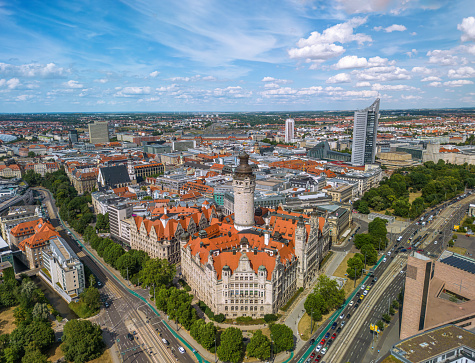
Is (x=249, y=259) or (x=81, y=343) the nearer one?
(x=81, y=343)

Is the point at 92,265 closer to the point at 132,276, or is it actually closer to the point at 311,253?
the point at 132,276

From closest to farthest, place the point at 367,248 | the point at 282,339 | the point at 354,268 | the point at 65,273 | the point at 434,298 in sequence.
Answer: the point at 282,339 < the point at 434,298 < the point at 65,273 < the point at 354,268 < the point at 367,248

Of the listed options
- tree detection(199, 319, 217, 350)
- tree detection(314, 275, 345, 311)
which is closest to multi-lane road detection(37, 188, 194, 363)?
tree detection(199, 319, 217, 350)

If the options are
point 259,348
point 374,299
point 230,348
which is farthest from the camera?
point 374,299

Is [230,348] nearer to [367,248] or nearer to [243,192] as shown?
[243,192]

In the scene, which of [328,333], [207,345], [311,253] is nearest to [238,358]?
[207,345]

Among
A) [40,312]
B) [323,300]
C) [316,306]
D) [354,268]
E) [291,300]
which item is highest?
[323,300]

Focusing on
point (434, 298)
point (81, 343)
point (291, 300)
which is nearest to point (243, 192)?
point (291, 300)
